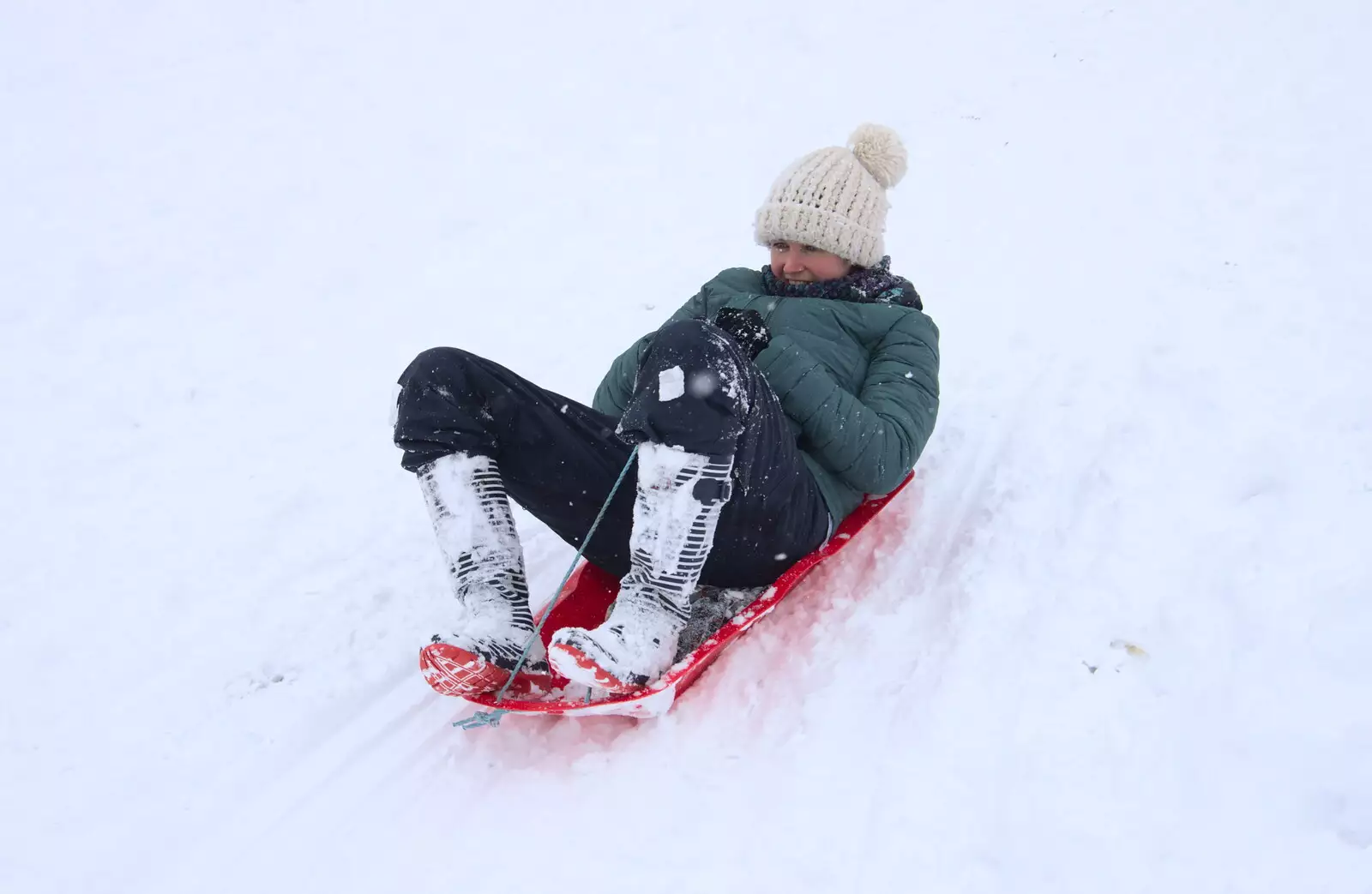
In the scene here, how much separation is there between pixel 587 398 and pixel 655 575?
5.98 ft

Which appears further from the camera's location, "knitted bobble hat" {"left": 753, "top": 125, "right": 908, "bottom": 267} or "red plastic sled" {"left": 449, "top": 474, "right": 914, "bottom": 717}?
"knitted bobble hat" {"left": 753, "top": 125, "right": 908, "bottom": 267}

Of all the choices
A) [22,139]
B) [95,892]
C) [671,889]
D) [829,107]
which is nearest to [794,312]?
[671,889]

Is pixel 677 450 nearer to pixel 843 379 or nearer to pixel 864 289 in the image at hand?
pixel 843 379

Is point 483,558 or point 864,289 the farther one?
point 864,289

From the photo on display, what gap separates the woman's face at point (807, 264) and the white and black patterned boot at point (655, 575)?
930mm

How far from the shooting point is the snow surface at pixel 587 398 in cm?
184

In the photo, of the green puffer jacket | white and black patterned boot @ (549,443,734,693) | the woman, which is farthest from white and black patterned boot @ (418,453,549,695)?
the green puffer jacket

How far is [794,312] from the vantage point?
2.56 meters

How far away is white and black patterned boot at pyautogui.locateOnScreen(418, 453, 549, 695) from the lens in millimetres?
2004

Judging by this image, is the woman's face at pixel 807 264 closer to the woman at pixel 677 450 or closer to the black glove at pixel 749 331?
the woman at pixel 677 450

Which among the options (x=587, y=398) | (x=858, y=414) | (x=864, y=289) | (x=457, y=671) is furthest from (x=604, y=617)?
(x=587, y=398)

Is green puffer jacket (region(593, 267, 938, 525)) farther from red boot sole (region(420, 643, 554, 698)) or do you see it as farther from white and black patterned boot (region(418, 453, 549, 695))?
red boot sole (region(420, 643, 554, 698))

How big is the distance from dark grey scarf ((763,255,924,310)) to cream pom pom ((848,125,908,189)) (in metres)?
0.32

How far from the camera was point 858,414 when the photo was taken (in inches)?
88.8
